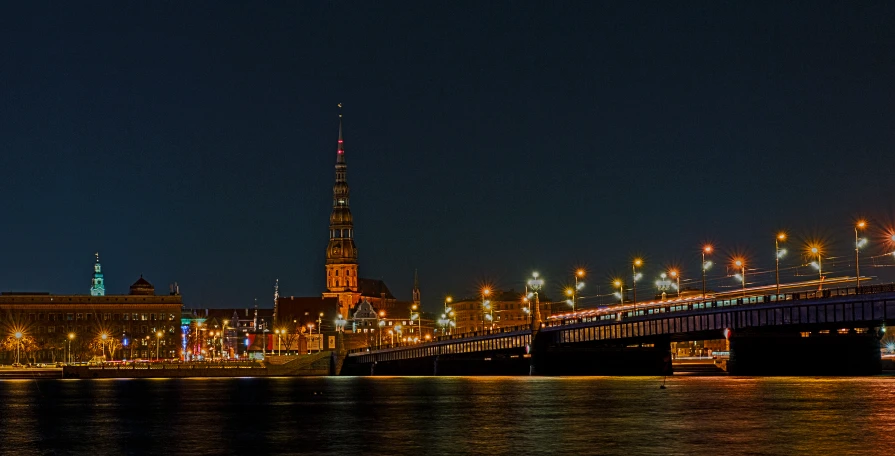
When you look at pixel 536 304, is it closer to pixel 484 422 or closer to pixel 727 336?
pixel 727 336

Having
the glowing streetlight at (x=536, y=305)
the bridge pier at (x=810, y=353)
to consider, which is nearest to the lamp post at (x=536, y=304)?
the glowing streetlight at (x=536, y=305)

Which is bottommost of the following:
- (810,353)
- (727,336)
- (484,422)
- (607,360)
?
(484,422)

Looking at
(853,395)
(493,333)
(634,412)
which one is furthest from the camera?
(493,333)

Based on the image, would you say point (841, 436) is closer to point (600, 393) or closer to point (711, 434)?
point (711, 434)

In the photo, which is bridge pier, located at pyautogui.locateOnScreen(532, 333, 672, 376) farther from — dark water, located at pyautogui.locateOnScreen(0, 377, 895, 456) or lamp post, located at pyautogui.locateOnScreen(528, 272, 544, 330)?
dark water, located at pyautogui.locateOnScreen(0, 377, 895, 456)

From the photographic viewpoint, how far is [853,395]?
91.5 meters

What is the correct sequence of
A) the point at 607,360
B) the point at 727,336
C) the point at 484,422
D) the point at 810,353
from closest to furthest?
the point at 484,422 < the point at 727,336 < the point at 810,353 < the point at 607,360

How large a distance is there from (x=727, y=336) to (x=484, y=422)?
7190 cm

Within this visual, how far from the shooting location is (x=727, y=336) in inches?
5404

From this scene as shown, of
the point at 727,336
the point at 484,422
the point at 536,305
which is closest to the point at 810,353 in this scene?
the point at 727,336

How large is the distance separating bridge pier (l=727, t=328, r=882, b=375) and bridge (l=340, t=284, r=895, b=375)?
0.40ft

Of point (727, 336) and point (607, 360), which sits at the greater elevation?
point (727, 336)

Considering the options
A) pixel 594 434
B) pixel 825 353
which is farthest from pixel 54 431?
pixel 825 353

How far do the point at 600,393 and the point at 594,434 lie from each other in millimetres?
44535
